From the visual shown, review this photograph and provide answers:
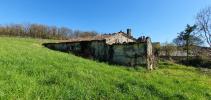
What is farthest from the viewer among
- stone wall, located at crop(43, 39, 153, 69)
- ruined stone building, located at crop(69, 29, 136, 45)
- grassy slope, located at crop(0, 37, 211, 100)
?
ruined stone building, located at crop(69, 29, 136, 45)

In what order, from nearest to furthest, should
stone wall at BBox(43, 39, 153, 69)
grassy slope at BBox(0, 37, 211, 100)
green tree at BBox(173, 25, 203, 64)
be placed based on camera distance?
grassy slope at BBox(0, 37, 211, 100) → stone wall at BBox(43, 39, 153, 69) → green tree at BBox(173, 25, 203, 64)

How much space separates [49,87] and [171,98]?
18.1 ft

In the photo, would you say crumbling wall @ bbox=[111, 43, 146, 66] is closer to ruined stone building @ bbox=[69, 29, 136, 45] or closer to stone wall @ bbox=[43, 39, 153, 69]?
stone wall @ bbox=[43, 39, 153, 69]

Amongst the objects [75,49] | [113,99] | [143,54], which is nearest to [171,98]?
[113,99]

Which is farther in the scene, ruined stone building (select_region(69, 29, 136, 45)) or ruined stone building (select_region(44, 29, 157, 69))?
ruined stone building (select_region(69, 29, 136, 45))

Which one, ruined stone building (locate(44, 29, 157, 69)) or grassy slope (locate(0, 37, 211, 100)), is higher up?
ruined stone building (locate(44, 29, 157, 69))

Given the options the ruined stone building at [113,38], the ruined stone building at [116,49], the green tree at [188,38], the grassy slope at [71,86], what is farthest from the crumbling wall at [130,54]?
the green tree at [188,38]

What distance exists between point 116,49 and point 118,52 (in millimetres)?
481

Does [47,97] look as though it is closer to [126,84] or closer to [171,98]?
[126,84]

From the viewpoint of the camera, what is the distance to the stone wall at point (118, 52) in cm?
2975

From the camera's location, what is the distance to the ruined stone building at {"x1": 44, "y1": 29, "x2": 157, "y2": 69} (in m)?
29.8

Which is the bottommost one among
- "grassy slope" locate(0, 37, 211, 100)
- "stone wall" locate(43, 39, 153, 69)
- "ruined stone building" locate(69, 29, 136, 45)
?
"grassy slope" locate(0, 37, 211, 100)

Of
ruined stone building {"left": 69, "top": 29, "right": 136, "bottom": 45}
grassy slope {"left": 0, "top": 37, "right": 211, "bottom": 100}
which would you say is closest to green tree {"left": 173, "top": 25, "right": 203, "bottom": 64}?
ruined stone building {"left": 69, "top": 29, "right": 136, "bottom": 45}

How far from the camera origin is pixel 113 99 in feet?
37.1
